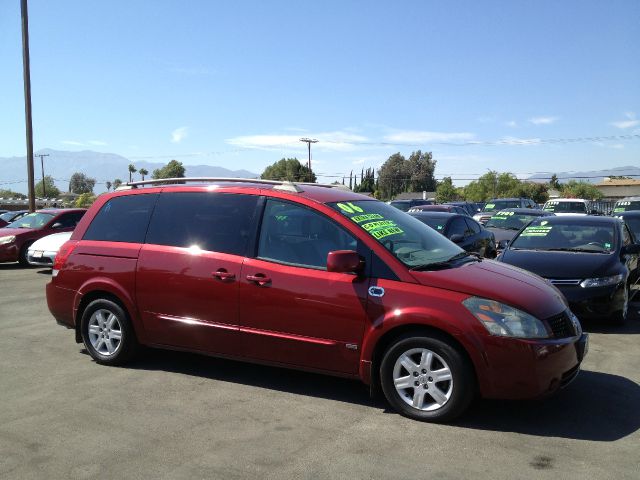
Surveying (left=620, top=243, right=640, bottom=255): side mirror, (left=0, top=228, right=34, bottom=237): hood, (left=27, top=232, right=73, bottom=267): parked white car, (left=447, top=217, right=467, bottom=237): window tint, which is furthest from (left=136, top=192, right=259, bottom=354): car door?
(left=0, top=228, right=34, bottom=237): hood

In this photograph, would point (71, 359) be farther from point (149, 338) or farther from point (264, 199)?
point (264, 199)

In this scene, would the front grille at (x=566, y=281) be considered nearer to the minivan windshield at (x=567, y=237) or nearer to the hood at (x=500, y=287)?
the minivan windshield at (x=567, y=237)

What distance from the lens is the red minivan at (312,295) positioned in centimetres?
413

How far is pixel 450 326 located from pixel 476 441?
2.62ft

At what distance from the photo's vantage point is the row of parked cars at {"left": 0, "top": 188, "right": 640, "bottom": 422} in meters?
4.14

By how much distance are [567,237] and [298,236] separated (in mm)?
5471

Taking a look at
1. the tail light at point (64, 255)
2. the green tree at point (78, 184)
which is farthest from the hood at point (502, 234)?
the green tree at point (78, 184)

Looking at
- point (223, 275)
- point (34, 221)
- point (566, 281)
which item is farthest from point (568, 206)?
point (223, 275)

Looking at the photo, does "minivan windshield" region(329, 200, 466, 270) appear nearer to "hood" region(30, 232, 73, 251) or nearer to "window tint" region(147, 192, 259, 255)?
"window tint" region(147, 192, 259, 255)

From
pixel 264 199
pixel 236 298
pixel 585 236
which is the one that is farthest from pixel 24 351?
pixel 585 236

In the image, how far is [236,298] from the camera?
4.87m

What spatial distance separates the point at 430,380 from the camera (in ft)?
13.8

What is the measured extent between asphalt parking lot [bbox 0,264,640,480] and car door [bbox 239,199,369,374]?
435 millimetres

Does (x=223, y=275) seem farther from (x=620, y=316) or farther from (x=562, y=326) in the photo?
(x=620, y=316)
